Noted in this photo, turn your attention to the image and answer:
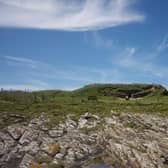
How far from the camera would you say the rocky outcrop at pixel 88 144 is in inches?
2564

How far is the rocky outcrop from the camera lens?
6512cm

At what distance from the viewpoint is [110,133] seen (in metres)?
82.1

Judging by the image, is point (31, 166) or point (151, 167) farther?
point (31, 166)

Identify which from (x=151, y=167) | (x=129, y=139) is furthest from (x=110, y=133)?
(x=151, y=167)

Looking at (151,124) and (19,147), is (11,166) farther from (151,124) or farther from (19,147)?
(151,124)

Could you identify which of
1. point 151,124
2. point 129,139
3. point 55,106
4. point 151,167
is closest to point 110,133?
point 129,139

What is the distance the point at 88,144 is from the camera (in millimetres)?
81688

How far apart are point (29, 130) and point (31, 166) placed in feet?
98.9

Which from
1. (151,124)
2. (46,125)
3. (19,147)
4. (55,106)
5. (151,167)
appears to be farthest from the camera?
(55,106)

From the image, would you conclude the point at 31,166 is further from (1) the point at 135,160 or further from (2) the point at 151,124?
(2) the point at 151,124

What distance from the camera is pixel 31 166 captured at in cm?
6488

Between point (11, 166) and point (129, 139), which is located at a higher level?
point (129, 139)

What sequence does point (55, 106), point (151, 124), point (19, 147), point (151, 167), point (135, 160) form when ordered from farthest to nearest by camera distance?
point (55, 106)
point (151, 124)
point (19, 147)
point (135, 160)
point (151, 167)

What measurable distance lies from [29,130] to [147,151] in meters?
44.0
